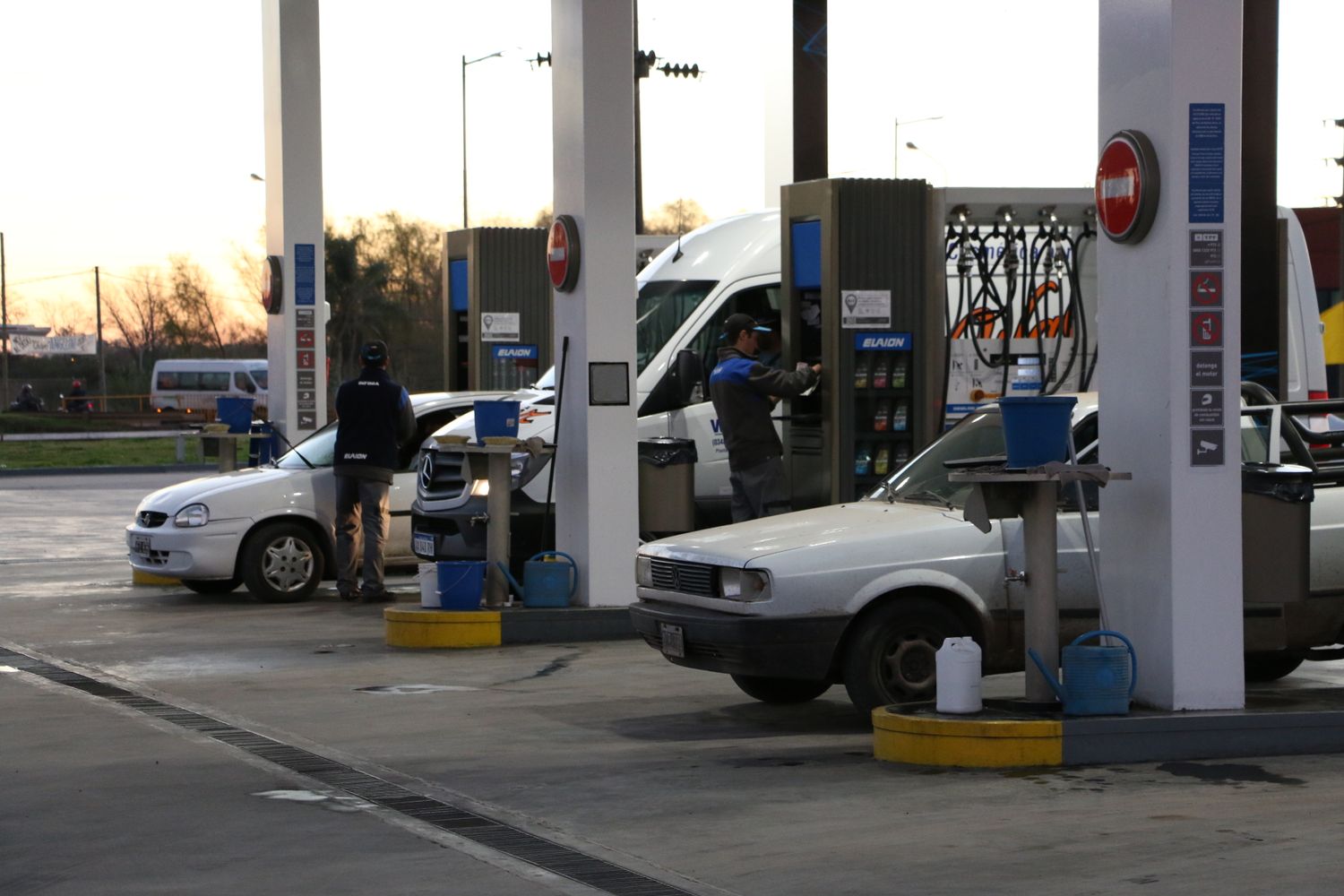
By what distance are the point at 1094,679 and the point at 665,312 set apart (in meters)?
8.07

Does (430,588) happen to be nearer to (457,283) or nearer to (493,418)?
(493,418)

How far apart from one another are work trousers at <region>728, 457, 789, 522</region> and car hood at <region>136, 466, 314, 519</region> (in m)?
3.96

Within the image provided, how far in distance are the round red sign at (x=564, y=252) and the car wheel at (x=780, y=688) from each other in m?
3.93

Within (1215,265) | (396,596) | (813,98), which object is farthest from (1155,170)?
(813,98)

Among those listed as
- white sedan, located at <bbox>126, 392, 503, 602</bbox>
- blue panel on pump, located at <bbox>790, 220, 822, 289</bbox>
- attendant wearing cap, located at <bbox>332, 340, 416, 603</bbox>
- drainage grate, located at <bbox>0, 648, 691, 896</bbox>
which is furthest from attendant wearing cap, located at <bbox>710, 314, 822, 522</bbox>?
drainage grate, located at <bbox>0, 648, 691, 896</bbox>

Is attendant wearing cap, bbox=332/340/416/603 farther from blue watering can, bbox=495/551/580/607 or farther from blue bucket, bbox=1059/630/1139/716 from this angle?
blue bucket, bbox=1059/630/1139/716

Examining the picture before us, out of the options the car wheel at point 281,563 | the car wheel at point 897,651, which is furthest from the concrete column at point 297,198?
the car wheel at point 897,651

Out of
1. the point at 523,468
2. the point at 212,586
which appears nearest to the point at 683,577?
the point at 523,468

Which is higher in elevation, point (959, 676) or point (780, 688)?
point (959, 676)

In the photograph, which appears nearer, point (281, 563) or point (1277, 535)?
point (1277, 535)

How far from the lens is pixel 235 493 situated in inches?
599

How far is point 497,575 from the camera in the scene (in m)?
13.0

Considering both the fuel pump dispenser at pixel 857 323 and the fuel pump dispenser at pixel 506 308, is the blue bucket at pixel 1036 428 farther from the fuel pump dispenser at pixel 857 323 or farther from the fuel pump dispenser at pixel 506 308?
the fuel pump dispenser at pixel 506 308

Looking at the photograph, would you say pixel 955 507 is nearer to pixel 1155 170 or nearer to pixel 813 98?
pixel 1155 170
